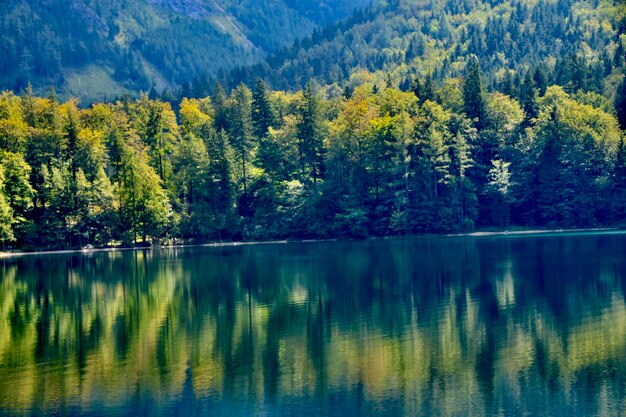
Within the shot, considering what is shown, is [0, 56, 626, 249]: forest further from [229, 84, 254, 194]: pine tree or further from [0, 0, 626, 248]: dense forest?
[229, 84, 254, 194]: pine tree

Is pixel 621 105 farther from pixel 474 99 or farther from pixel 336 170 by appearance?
pixel 336 170

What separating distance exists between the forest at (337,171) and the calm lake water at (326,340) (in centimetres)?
4248

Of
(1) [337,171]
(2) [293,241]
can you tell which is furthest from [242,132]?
(2) [293,241]

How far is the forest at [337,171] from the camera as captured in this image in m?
115

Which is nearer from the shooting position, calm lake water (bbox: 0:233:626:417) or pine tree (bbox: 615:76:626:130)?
calm lake water (bbox: 0:233:626:417)

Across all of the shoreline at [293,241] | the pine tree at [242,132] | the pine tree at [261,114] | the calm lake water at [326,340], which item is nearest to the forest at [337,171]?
the pine tree at [242,132]

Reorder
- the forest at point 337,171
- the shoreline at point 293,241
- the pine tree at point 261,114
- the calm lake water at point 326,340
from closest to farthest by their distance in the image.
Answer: the calm lake water at point 326,340 → the shoreline at point 293,241 → the forest at point 337,171 → the pine tree at point 261,114

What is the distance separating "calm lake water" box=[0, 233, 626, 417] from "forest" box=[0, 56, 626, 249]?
4248 cm

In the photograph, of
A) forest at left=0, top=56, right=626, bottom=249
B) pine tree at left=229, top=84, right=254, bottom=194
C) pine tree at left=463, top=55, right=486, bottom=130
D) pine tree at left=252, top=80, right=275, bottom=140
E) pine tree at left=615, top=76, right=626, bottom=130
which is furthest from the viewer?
pine tree at left=252, top=80, right=275, bottom=140

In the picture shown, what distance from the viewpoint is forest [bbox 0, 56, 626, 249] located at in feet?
377

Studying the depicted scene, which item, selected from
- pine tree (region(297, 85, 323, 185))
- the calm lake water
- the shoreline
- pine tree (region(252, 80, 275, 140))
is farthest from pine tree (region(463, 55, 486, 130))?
the calm lake water

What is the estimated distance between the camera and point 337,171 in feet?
396

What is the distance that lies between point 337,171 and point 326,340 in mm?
82338

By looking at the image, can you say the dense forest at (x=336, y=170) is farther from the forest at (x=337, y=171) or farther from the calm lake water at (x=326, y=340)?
the calm lake water at (x=326, y=340)
